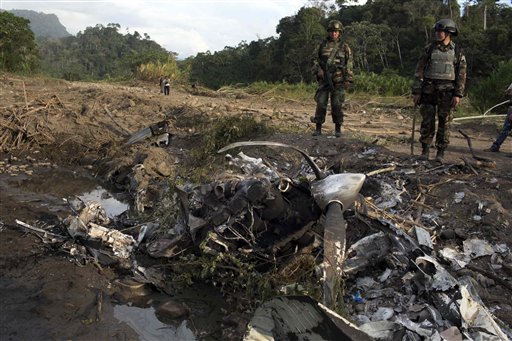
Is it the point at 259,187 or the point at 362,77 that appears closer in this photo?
the point at 259,187

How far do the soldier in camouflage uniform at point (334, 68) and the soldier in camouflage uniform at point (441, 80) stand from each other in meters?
1.48

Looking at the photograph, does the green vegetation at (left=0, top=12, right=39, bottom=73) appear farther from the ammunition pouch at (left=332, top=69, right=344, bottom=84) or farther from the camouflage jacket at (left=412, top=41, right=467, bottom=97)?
the camouflage jacket at (left=412, top=41, right=467, bottom=97)

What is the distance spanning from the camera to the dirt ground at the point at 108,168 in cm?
362

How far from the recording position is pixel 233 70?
38562mm

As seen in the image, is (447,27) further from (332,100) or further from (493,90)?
(493,90)

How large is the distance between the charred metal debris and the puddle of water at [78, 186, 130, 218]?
1436 millimetres

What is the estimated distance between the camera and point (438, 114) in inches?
234

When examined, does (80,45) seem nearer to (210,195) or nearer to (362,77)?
(362,77)

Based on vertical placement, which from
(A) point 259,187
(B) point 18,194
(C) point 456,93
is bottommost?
(B) point 18,194

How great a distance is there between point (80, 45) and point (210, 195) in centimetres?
7945

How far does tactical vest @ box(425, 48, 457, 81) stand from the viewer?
220 inches

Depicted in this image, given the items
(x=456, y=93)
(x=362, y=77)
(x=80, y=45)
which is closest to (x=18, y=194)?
(x=456, y=93)

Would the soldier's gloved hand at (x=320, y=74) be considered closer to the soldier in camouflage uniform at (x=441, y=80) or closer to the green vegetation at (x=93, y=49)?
the soldier in camouflage uniform at (x=441, y=80)

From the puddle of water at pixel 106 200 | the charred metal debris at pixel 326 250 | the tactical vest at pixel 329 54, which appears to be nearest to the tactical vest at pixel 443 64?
the charred metal debris at pixel 326 250
